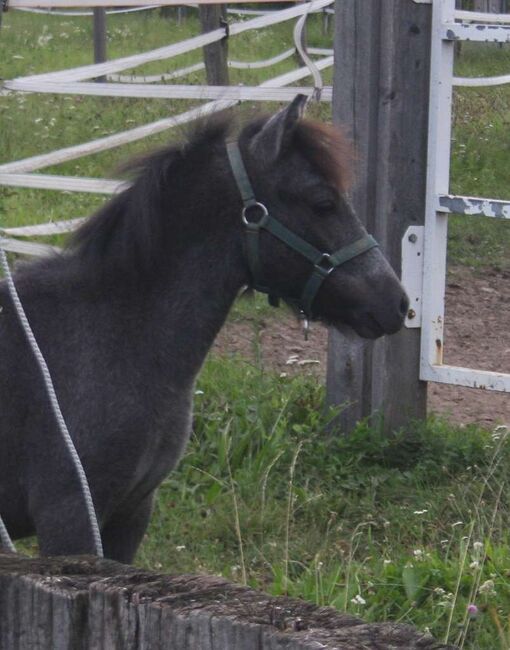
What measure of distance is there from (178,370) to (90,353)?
24 cm

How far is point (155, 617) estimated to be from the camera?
1707 millimetres

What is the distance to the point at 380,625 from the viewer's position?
163cm

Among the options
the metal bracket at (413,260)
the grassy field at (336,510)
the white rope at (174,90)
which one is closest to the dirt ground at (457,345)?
the grassy field at (336,510)

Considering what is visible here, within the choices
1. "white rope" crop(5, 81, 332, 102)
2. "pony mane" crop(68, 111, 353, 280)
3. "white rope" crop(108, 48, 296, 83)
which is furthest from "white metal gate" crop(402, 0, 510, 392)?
"white rope" crop(108, 48, 296, 83)

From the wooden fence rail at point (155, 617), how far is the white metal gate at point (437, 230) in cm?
311

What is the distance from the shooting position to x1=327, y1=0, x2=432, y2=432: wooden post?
4844 mm

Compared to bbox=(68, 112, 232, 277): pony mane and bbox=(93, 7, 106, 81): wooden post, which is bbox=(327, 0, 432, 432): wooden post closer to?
bbox=(68, 112, 232, 277): pony mane

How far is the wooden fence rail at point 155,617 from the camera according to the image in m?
1.62

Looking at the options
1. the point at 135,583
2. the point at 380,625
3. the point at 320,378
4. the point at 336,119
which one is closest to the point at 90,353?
the point at 135,583

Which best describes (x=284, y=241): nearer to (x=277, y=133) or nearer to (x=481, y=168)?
(x=277, y=133)

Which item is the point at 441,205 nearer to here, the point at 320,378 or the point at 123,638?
the point at 320,378

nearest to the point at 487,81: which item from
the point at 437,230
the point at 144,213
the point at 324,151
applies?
the point at 437,230

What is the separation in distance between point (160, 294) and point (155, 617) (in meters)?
1.74

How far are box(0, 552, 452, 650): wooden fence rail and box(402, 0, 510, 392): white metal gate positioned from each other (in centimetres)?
311
